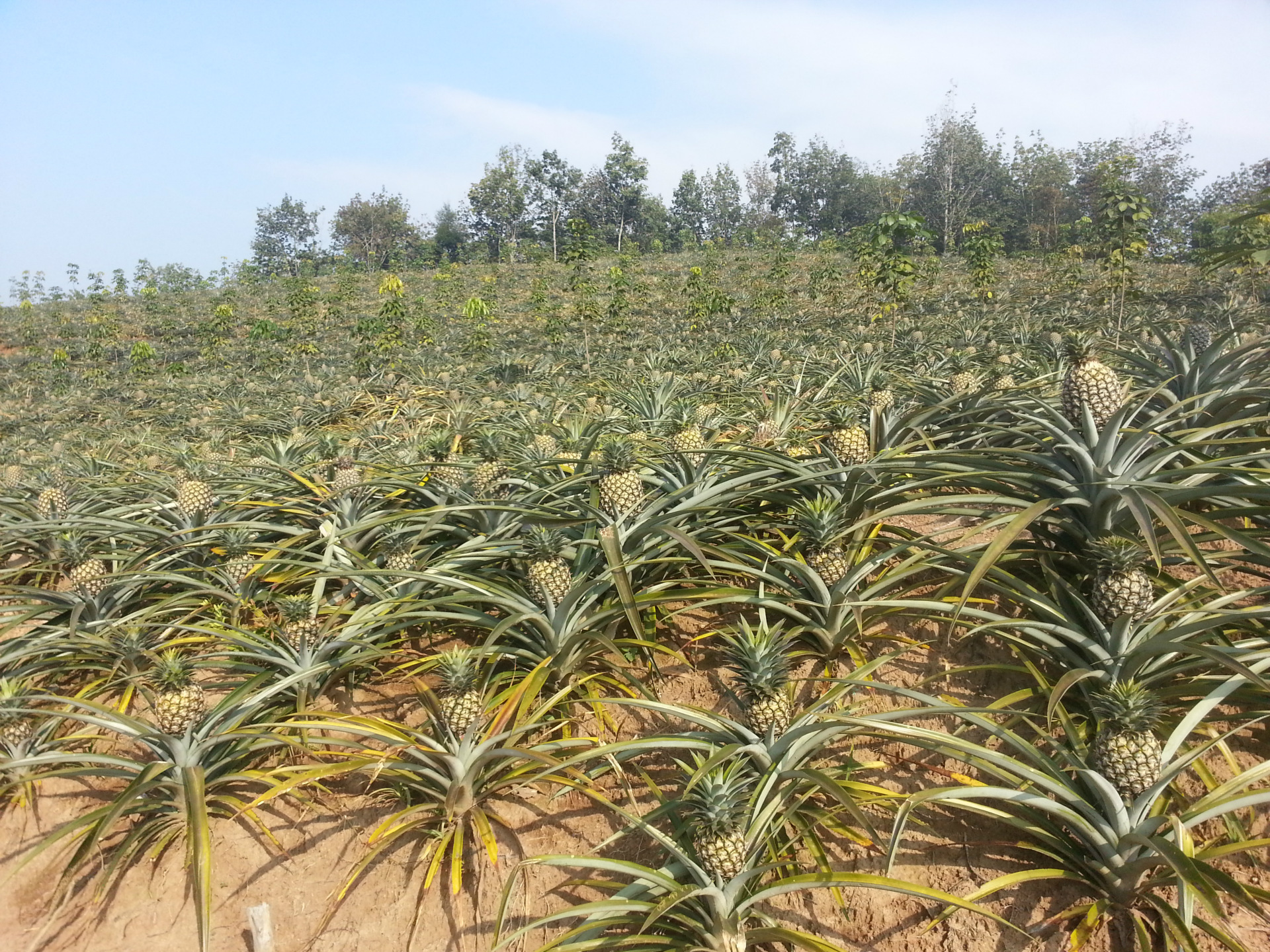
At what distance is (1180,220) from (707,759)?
214ft

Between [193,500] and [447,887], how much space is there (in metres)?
3.31

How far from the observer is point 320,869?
2961 mm

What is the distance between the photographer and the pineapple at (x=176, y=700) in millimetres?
2859

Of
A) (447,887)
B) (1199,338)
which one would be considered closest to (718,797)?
(447,887)

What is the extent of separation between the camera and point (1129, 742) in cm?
188

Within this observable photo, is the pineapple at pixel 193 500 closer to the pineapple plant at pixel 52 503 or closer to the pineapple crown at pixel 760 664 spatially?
the pineapple plant at pixel 52 503

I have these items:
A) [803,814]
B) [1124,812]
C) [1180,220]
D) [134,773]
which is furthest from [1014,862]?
[1180,220]

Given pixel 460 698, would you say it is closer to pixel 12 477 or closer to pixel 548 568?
pixel 548 568

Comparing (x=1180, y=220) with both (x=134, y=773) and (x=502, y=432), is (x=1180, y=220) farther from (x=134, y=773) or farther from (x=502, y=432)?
(x=134, y=773)

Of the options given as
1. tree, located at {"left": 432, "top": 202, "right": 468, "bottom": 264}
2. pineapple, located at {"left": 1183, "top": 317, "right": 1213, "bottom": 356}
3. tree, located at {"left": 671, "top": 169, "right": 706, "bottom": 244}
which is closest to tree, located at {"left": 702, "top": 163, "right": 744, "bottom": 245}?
tree, located at {"left": 671, "top": 169, "right": 706, "bottom": 244}

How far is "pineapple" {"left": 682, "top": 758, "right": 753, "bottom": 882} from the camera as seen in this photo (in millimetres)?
2107

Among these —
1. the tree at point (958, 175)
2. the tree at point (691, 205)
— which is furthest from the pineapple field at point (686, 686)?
the tree at point (691, 205)

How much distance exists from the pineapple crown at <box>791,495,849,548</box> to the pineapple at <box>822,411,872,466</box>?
32 cm

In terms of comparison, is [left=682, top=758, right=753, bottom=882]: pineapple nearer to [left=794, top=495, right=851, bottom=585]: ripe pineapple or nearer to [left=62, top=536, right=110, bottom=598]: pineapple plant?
[left=794, top=495, right=851, bottom=585]: ripe pineapple
